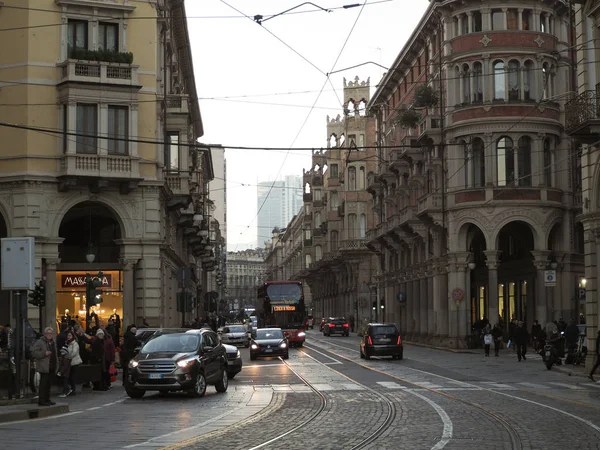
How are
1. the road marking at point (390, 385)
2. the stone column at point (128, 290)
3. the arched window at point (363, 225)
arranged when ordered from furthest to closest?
1. the arched window at point (363, 225)
2. the stone column at point (128, 290)
3. the road marking at point (390, 385)

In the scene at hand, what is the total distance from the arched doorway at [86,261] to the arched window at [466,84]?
67.4 feet

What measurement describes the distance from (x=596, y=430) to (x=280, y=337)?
2993cm

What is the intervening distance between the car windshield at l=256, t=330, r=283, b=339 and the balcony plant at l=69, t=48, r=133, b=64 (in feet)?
45.0

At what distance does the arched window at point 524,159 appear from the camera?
52.2 meters

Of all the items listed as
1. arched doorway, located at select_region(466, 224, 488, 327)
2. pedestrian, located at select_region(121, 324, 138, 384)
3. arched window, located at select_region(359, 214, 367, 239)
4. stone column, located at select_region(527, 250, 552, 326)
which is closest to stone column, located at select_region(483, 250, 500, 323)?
stone column, located at select_region(527, 250, 552, 326)

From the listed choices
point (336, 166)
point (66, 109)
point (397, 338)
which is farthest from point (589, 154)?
point (336, 166)

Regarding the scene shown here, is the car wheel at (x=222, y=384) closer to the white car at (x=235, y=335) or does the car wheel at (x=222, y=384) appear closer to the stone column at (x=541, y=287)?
the stone column at (x=541, y=287)

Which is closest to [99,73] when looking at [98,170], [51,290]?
[98,170]

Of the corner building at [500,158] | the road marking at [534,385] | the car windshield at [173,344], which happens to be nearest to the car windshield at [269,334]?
the corner building at [500,158]

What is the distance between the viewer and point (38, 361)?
21016 millimetres

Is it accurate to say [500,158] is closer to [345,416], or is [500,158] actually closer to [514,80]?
[514,80]

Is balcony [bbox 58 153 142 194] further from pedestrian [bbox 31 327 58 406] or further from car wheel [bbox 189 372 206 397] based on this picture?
pedestrian [bbox 31 327 58 406]

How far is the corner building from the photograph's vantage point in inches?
2048

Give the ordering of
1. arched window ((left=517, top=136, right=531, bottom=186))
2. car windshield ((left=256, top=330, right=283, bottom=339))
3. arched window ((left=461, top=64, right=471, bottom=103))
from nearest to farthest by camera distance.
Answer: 1. car windshield ((left=256, top=330, right=283, bottom=339))
2. arched window ((left=517, top=136, right=531, bottom=186))
3. arched window ((left=461, top=64, right=471, bottom=103))
